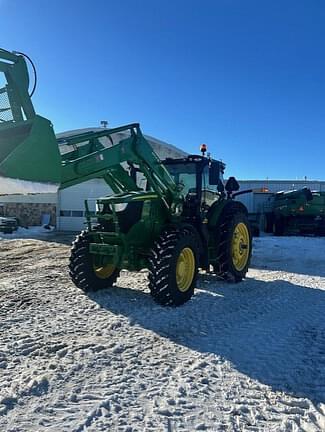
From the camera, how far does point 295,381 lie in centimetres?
363

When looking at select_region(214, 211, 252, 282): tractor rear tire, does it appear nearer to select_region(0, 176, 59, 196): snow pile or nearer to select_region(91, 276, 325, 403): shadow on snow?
select_region(91, 276, 325, 403): shadow on snow

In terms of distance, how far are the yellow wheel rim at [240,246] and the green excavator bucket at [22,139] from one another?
4339 millimetres

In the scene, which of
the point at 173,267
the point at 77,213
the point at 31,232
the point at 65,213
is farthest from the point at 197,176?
the point at 65,213

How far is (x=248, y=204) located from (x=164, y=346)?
2120cm

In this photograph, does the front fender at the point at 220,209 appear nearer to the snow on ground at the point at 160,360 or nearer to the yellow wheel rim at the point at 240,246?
the yellow wheel rim at the point at 240,246

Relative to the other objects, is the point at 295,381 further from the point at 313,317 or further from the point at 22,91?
the point at 22,91

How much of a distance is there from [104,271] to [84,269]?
1.52ft

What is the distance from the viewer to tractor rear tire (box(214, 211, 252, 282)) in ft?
25.1

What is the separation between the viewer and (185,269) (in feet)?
21.1

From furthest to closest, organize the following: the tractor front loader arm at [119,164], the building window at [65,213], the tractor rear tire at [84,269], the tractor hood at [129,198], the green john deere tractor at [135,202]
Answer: the building window at [65,213] → the tractor rear tire at [84,269] → the tractor hood at [129,198] → the tractor front loader arm at [119,164] → the green john deere tractor at [135,202]

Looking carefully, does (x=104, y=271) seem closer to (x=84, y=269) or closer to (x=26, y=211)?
(x=84, y=269)

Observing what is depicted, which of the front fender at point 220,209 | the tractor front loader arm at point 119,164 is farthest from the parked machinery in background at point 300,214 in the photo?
the tractor front loader arm at point 119,164

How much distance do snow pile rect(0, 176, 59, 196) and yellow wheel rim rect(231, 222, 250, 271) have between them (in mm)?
4260

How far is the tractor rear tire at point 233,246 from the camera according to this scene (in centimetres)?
766
